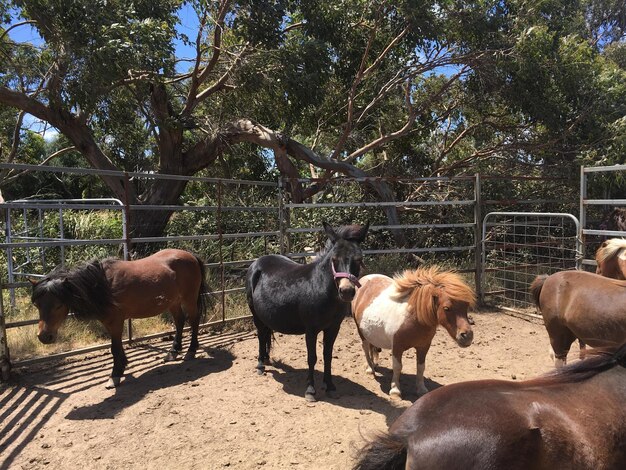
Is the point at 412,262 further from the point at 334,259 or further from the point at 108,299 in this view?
the point at 108,299

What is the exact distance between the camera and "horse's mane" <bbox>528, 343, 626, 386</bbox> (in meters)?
1.68

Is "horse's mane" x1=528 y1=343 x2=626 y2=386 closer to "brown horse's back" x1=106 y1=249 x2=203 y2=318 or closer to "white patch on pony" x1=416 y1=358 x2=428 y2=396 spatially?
"white patch on pony" x1=416 y1=358 x2=428 y2=396

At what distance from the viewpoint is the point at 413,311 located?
3.63m

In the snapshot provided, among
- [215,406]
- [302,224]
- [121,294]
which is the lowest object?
[215,406]

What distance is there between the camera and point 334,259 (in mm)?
3680

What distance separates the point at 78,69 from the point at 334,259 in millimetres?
5812

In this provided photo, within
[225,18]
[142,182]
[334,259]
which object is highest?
[225,18]

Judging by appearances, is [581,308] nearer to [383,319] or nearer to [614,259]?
[614,259]

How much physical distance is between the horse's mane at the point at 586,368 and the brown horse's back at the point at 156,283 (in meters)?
3.73

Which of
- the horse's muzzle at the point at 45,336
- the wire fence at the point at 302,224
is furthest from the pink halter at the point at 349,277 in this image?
the wire fence at the point at 302,224

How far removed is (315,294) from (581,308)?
7.03 feet

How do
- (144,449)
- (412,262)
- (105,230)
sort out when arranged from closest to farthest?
(144,449) → (412,262) → (105,230)

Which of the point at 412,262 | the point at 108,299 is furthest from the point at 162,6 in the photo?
the point at 412,262

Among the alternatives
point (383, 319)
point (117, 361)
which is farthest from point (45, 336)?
point (383, 319)
